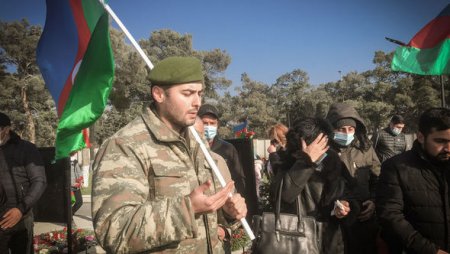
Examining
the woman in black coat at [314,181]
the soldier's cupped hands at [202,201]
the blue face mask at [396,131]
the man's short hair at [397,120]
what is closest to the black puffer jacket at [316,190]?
the woman in black coat at [314,181]

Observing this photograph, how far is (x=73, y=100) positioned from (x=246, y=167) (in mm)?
2767

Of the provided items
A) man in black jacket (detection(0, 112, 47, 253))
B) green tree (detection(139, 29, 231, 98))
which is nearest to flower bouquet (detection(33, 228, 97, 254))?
man in black jacket (detection(0, 112, 47, 253))

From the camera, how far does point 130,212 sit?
139cm

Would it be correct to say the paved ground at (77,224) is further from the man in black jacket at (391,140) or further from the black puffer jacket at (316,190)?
the man in black jacket at (391,140)

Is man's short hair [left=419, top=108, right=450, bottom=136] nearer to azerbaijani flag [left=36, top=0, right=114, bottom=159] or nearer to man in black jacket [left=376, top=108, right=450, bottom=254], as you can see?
man in black jacket [left=376, top=108, right=450, bottom=254]

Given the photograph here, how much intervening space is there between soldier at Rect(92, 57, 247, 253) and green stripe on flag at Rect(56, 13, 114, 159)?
0.79 m

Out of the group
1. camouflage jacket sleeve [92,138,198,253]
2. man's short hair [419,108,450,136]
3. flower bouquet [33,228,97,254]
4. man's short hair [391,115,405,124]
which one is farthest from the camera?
man's short hair [391,115,405,124]

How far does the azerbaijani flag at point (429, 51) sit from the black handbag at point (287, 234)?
370cm

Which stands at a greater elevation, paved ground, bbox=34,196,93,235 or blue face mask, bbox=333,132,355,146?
blue face mask, bbox=333,132,355,146

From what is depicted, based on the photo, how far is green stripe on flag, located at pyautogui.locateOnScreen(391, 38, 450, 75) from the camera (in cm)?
486

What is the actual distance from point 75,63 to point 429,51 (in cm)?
503

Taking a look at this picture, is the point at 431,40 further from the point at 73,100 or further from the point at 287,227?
the point at 73,100

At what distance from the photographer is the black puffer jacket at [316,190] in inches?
104

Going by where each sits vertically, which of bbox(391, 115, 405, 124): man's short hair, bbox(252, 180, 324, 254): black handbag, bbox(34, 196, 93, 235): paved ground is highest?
bbox(391, 115, 405, 124): man's short hair
